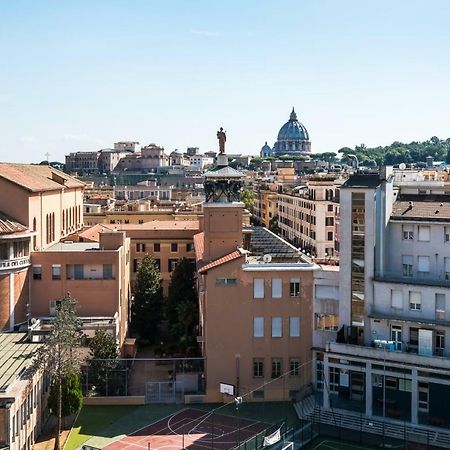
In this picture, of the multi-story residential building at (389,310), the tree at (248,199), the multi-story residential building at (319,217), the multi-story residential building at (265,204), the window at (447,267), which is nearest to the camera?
the multi-story residential building at (389,310)

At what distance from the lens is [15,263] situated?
4759 cm

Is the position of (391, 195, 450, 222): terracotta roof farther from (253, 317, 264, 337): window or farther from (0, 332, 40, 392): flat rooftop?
(0, 332, 40, 392): flat rooftop

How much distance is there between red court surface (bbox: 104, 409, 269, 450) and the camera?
36.6 meters

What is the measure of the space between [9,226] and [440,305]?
3036 centimetres

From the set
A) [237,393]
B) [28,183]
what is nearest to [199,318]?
[237,393]

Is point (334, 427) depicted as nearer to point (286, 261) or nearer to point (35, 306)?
point (286, 261)

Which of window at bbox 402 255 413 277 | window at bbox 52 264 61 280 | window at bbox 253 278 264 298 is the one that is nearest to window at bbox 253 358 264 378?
window at bbox 253 278 264 298

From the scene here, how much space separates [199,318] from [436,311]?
1947 cm

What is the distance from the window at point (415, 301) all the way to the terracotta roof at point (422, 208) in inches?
192

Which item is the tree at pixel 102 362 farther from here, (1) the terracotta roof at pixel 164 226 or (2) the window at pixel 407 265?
(1) the terracotta roof at pixel 164 226

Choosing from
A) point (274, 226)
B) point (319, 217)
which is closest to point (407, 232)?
point (319, 217)

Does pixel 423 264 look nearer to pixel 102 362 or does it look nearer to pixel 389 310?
pixel 389 310

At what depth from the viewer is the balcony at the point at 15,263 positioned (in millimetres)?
46912

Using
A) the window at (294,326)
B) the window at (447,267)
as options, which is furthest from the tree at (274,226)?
the window at (447,267)
